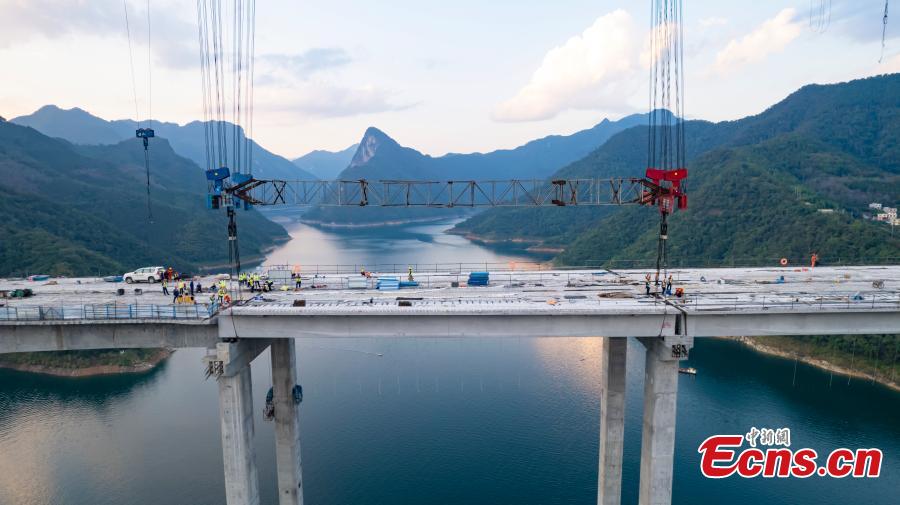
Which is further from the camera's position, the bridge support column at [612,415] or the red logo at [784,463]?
the red logo at [784,463]

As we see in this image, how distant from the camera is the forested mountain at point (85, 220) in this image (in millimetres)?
88856

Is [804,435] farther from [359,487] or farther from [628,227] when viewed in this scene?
[628,227]

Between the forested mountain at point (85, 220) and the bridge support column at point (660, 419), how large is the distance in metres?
91.9

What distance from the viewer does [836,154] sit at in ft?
466

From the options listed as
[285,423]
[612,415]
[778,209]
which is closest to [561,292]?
[612,415]

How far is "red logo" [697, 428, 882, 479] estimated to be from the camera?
4553 cm

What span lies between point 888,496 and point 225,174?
6188 cm

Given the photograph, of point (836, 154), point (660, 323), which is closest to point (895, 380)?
point (660, 323)

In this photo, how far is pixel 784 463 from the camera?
48156mm

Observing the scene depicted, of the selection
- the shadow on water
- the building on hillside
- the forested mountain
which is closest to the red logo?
the shadow on water

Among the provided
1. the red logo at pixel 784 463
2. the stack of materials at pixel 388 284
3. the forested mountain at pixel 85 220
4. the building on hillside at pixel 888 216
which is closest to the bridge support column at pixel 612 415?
the red logo at pixel 784 463

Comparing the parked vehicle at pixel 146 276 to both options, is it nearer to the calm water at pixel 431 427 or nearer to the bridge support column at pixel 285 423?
the bridge support column at pixel 285 423

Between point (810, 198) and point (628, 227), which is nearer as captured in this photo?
point (810, 198)

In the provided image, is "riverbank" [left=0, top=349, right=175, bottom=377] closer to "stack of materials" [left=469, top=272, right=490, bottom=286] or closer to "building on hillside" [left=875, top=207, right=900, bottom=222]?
"stack of materials" [left=469, top=272, right=490, bottom=286]
